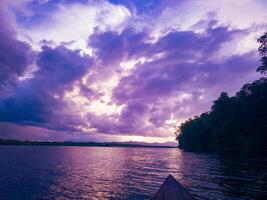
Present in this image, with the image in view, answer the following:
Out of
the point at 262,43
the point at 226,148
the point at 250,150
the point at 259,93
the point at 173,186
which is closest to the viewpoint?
the point at 173,186

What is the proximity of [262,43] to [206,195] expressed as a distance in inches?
1540

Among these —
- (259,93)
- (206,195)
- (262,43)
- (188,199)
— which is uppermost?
(262,43)

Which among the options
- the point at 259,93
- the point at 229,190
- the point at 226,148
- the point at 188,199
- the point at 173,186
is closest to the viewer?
the point at 188,199

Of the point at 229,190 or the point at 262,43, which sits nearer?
the point at 229,190

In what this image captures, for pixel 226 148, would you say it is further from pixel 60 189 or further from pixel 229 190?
pixel 60 189

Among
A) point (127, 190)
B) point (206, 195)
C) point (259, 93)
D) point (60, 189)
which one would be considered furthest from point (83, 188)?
point (259, 93)

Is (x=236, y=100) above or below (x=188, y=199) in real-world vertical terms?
above

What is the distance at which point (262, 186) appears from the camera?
2927 centimetres

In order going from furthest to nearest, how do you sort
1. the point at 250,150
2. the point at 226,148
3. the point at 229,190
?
1. the point at 226,148
2. the point at 250,150
3. the point at 229,190

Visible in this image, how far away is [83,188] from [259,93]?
2032 inches

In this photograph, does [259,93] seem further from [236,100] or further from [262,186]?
[262,186]

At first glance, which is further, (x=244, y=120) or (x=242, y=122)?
(x=242, y=122)

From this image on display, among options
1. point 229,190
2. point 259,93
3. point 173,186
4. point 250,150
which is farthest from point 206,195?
point 250,150

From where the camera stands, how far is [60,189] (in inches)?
1133
